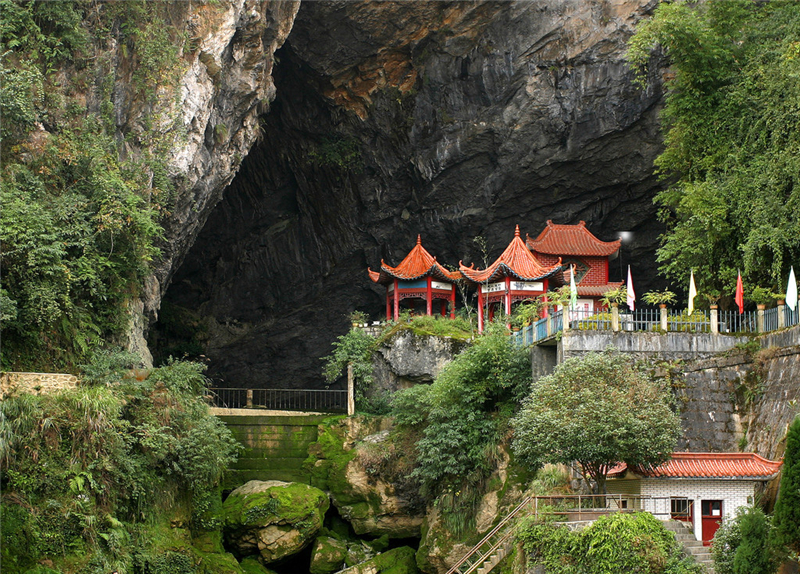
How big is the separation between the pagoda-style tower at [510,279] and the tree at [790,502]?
15701 mm

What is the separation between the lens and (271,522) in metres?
24.0

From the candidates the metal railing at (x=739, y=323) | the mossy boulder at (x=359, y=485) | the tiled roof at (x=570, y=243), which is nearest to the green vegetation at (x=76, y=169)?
the mossy boulder at (x=359, y=485)

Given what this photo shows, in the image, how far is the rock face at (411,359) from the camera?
29328 millimetres

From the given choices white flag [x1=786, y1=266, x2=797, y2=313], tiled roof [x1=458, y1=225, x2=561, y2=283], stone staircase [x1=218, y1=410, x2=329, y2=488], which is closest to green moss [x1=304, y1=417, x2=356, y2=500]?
stone staircase [x1=218, y1=410, x2=329, y2=488]

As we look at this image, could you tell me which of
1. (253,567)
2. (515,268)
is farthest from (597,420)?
(515,268)

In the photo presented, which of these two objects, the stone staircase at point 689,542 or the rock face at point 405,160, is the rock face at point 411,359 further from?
the stone staircase at point 689,542

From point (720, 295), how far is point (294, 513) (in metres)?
13.0

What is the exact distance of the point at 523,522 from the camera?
18656 millimetres

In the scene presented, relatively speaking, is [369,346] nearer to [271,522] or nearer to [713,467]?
[271,522]

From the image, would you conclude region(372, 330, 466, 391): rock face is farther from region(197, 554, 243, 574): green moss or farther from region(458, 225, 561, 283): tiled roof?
region(197, 554, 243, 574): green moss

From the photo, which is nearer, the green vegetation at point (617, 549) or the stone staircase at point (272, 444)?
the green vegetation at point (617, 549)

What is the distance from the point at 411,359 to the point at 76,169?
11.6 meters

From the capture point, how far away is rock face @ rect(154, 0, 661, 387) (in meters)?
34.2

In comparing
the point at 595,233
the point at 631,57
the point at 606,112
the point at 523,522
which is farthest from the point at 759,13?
the point at 523,522
